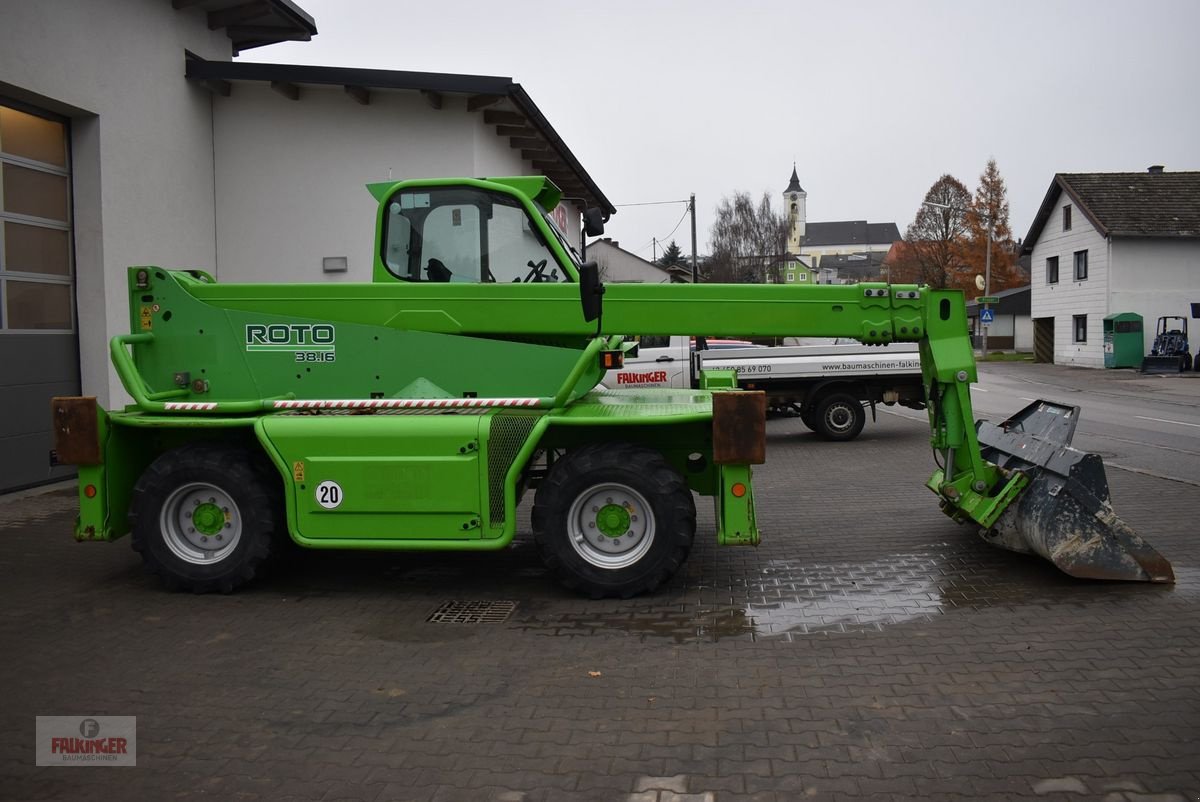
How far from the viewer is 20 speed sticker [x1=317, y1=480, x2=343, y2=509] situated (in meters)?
6.54

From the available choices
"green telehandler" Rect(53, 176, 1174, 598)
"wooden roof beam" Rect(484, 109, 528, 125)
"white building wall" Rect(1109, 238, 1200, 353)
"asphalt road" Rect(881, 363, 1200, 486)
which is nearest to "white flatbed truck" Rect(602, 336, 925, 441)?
"asphalt road" Rect(881, 363, 1200, 486)

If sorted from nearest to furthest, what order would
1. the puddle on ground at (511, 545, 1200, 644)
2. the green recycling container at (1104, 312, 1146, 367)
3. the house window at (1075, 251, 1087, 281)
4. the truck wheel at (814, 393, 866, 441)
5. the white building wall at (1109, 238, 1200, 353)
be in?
the puddle on ground at (511, 545, 1200, 644) → the truck wheel at (814, 393, 866, 441) → the green recycling container at (1104, 312, 1146, 367) → the white building wall at (1109, 238, 1200, 353) → the house window at (1075, 251, 1087, 281)

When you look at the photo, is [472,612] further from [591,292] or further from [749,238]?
[749,238]

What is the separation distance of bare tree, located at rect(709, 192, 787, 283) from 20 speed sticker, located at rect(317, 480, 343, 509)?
7122 cm

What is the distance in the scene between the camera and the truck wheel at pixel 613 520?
251 inches

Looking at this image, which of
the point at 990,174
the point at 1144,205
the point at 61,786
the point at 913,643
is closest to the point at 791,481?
the point at 913,643

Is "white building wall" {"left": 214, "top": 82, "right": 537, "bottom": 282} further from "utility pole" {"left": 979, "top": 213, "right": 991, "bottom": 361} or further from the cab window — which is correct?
"utility pole" {"left": 979, "top": 213, "right": 991, "bottom": 361}

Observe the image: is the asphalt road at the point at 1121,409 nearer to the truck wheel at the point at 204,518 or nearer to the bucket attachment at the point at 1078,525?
the bucket attachment at the point at 1078,525

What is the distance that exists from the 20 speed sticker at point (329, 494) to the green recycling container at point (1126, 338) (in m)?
38.3

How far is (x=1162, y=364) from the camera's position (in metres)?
35.5

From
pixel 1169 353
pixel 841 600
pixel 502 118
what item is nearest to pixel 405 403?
pixel 841 600

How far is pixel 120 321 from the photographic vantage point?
12.1m

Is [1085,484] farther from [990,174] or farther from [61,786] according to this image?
[990,174]

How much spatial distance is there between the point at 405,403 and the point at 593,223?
1.90 m
